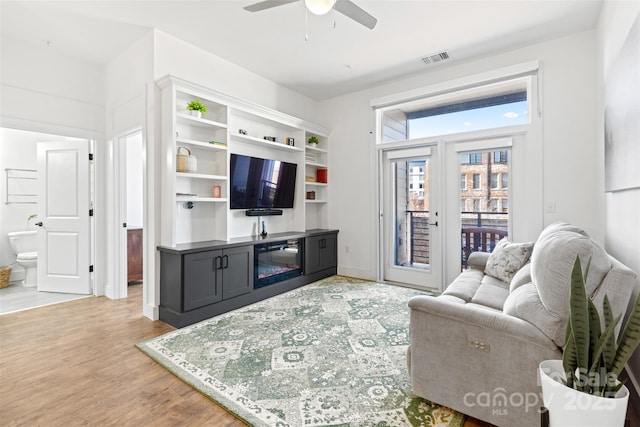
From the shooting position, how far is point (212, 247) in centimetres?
321

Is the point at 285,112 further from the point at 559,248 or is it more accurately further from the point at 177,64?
the point at 559,248

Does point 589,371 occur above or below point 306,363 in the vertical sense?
above

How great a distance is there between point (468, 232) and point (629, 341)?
10.1 feet

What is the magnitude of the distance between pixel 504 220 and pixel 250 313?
3.20 metres

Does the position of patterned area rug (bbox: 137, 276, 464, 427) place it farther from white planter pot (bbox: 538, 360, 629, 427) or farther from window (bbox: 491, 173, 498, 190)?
window (bbox: 491, 173, 498, 190)

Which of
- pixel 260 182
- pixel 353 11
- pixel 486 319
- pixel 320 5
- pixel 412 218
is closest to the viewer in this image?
pixel 486 319

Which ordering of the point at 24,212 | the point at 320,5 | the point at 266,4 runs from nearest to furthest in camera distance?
the point at 320,5 → the point at 266,4 → the point at 24,212

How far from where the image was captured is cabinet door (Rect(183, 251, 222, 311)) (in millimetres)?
3016

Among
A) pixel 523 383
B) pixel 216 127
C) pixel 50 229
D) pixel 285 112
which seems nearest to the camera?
pixel 523 383

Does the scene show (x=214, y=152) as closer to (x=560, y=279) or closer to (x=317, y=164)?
(x=317, y=164)

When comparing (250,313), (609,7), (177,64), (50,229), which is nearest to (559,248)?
(609,7)

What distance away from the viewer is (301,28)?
126 inches

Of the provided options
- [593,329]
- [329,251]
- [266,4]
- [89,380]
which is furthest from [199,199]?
[593,329]

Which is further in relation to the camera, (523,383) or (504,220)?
(504,220)
